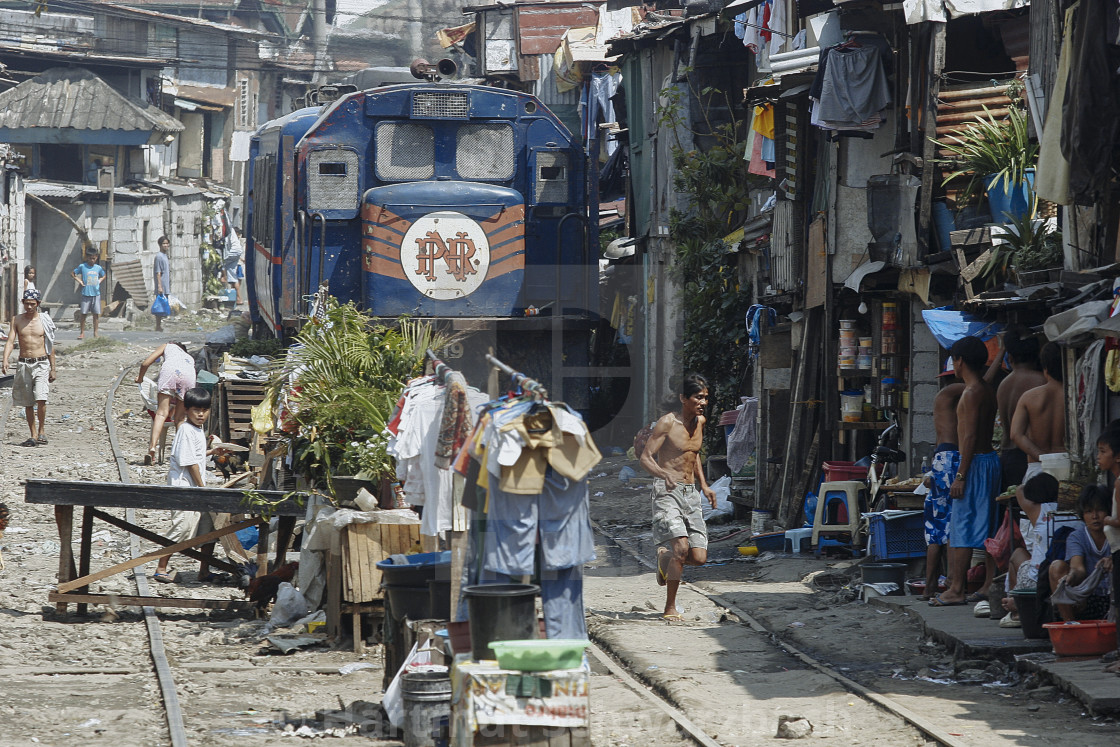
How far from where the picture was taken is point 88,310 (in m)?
28.7

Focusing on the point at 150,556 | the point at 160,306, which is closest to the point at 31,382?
the point at 150,556

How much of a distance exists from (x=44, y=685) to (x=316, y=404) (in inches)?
108

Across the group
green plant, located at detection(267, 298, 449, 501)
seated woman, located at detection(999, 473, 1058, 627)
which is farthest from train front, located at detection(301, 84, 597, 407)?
seated woman, located at detection(999, 473, 1058, 627)

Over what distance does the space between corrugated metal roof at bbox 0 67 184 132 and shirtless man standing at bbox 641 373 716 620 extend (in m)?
30.1

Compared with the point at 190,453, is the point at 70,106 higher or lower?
higher

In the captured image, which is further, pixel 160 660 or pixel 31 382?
pixel 31 382

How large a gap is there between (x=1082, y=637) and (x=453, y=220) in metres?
8.74

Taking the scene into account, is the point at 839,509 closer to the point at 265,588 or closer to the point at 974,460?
the point at 974,460

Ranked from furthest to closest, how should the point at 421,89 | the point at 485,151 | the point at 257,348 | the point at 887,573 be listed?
the point at 257,348, the point at 485,151, the point at 421,89, the point at 887,573

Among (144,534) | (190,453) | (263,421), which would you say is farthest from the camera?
(263,421)

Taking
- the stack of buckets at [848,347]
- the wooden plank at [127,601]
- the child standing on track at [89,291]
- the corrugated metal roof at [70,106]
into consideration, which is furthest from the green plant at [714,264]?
the corrugated metal roof at [70,106]

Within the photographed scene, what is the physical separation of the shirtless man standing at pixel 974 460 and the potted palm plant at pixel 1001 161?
152 cm

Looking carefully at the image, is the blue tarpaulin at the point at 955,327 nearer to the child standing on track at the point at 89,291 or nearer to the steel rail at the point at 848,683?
the steel rail at the point at 848,683

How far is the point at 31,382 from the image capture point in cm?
1706
